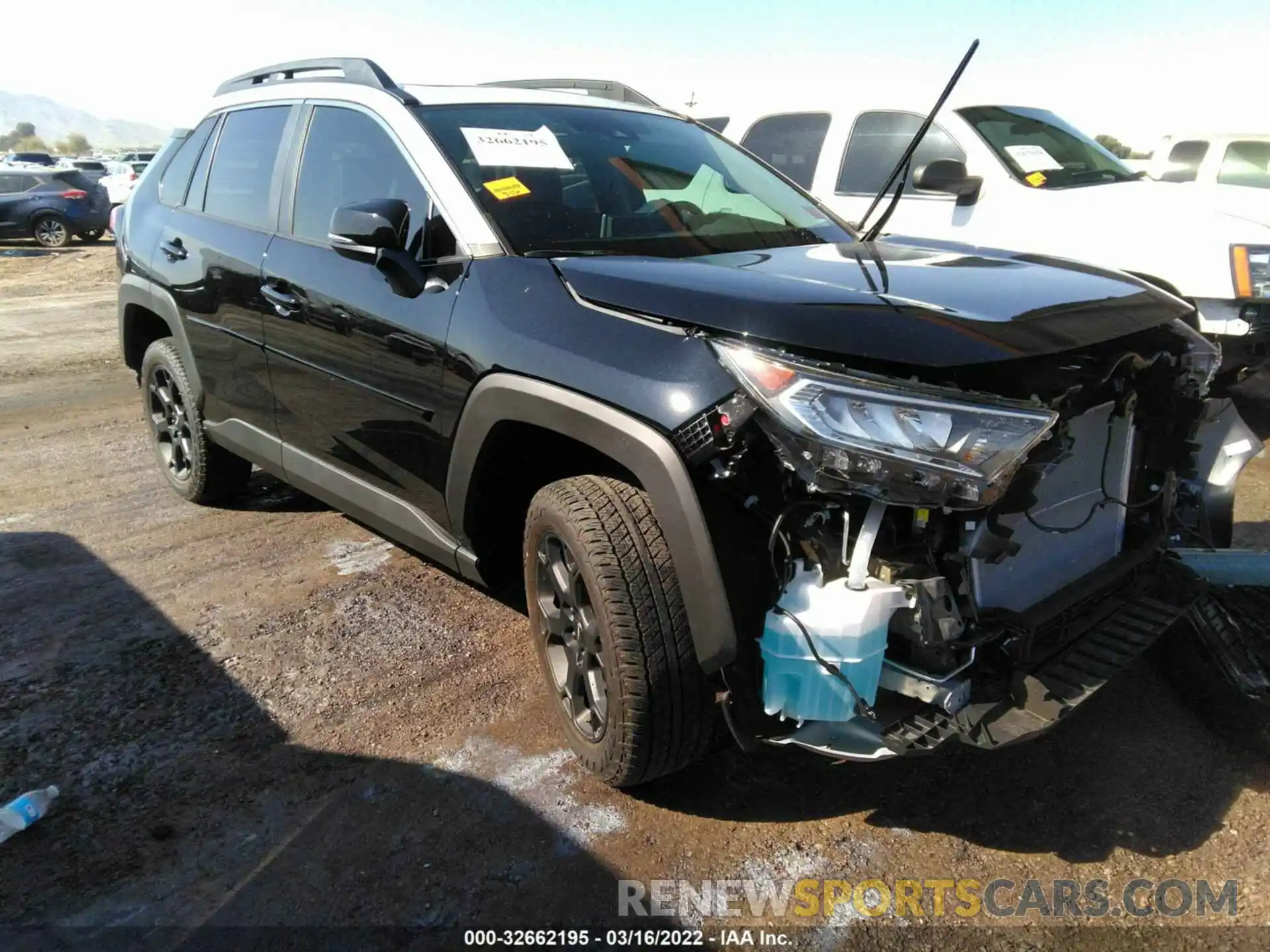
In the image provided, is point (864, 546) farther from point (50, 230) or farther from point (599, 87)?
point (50, 230)

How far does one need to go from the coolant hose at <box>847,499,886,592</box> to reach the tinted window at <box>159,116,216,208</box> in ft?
12.8

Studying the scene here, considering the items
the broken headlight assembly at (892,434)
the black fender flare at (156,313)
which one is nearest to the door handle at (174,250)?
the black fender flare at (156,313)

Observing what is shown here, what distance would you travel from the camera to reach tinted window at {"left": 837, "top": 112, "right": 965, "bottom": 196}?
6.58m

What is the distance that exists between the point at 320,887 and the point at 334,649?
50.9 inches

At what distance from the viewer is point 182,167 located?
4719mm

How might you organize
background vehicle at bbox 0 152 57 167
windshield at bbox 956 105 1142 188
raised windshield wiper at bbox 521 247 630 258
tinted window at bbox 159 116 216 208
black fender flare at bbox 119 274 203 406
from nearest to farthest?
raised windshield wiper at bbox 521 247 630 258 < black fender flare at bbox 119 274 203 406 < tinted window at bbox 159 116 216 208 < windshield at bbox 956 105 1142 188 < background vehicle at bbox 0 152 57 167

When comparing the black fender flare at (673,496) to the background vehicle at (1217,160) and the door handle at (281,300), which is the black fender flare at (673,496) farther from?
the background vehicle at (1217,160)

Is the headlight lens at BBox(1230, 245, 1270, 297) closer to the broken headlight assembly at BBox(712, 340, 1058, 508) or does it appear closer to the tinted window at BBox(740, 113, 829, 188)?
the tinted window at BBox(740, 113, 829, 188)

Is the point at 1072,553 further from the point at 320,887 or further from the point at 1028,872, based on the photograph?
the point at 320,887

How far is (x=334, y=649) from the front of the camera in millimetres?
3551

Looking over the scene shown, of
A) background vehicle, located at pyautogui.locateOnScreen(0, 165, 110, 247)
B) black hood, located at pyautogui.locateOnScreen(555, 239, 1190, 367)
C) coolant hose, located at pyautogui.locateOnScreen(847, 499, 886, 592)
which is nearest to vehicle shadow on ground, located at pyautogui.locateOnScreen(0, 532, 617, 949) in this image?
coolant hose, located at pyautogui.locateOnScreen(847, 499, 886, 592)

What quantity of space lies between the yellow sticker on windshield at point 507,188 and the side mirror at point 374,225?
0.27m

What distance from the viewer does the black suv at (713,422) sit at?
2098mm

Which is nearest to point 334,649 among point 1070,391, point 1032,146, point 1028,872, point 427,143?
point 427,143
